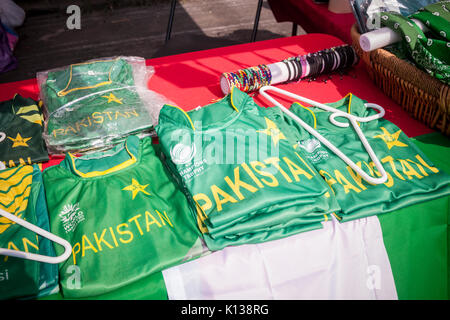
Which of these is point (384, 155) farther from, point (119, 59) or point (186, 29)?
point (186, 29)

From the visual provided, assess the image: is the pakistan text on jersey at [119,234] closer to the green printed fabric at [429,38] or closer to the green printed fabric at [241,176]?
the green printed fabric at [241,176]

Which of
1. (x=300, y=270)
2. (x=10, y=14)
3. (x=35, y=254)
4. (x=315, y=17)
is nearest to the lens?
(x=35, y=254)

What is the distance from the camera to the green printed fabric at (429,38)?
0.89m

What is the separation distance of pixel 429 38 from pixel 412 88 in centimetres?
18

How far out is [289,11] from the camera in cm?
208

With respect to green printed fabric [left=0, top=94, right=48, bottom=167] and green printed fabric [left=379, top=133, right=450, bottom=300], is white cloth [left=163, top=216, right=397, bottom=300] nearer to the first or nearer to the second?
green printed fabric [left=379, top=133, right=450, bottom=300]

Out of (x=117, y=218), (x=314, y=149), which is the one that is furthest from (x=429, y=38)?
(x=117, y=218)

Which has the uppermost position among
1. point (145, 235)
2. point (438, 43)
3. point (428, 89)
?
point (438, 43)

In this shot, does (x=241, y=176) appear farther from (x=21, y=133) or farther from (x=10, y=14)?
(x=10, y=14)

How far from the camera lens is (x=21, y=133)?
2.96 feet

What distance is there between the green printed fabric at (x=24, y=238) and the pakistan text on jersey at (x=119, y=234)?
0.06 m

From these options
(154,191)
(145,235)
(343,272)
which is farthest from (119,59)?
(343,272)
